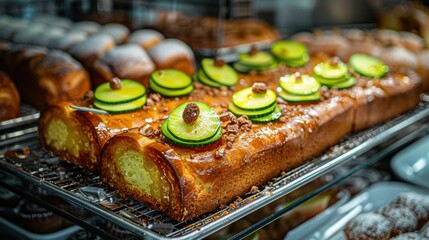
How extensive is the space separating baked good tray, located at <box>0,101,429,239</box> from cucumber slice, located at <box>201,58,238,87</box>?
2.03ft

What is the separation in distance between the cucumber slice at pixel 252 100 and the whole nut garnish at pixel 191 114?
1.24 ft

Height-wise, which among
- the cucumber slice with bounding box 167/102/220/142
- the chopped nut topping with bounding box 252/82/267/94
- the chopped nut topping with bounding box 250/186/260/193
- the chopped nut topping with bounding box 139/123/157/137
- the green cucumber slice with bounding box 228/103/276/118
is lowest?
the chopped nut topping with bounding box 250/186/260/193

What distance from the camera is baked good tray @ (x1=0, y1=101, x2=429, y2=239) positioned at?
1713mm

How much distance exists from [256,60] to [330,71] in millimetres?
450

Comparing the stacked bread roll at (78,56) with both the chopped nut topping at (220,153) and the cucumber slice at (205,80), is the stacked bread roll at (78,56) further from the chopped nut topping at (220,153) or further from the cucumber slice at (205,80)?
the chopped nut topping at (220,153)

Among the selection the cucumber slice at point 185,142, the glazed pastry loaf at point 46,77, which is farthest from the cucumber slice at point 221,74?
the cucumber slice at point 185,142

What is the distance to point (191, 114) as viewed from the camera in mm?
1906

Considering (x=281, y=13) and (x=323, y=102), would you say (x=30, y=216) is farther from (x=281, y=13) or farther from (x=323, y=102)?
(x=281, y=13)

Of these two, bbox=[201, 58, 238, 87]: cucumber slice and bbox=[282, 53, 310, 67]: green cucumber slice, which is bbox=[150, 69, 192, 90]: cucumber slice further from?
bbox=[282, 53, 310, 67]: green cucumber slice

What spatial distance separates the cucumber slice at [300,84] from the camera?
2562mm

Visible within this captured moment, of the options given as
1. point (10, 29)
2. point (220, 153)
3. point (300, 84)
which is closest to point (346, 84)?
point (300, 84)

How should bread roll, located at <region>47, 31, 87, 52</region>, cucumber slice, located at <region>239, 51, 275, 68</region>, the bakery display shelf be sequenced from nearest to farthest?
1. the bakery display shelf
2. cucumber slice, located at <region>239, 51, 275, 68</region>
3. bread roll, located at <region>47, 31, 87, 52</region>

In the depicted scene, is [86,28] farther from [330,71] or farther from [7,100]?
[330,71]

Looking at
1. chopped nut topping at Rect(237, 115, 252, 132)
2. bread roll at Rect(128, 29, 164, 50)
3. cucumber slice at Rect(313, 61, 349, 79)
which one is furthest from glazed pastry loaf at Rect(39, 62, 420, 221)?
bread roll at Rect(128, 29, 164, 50)
